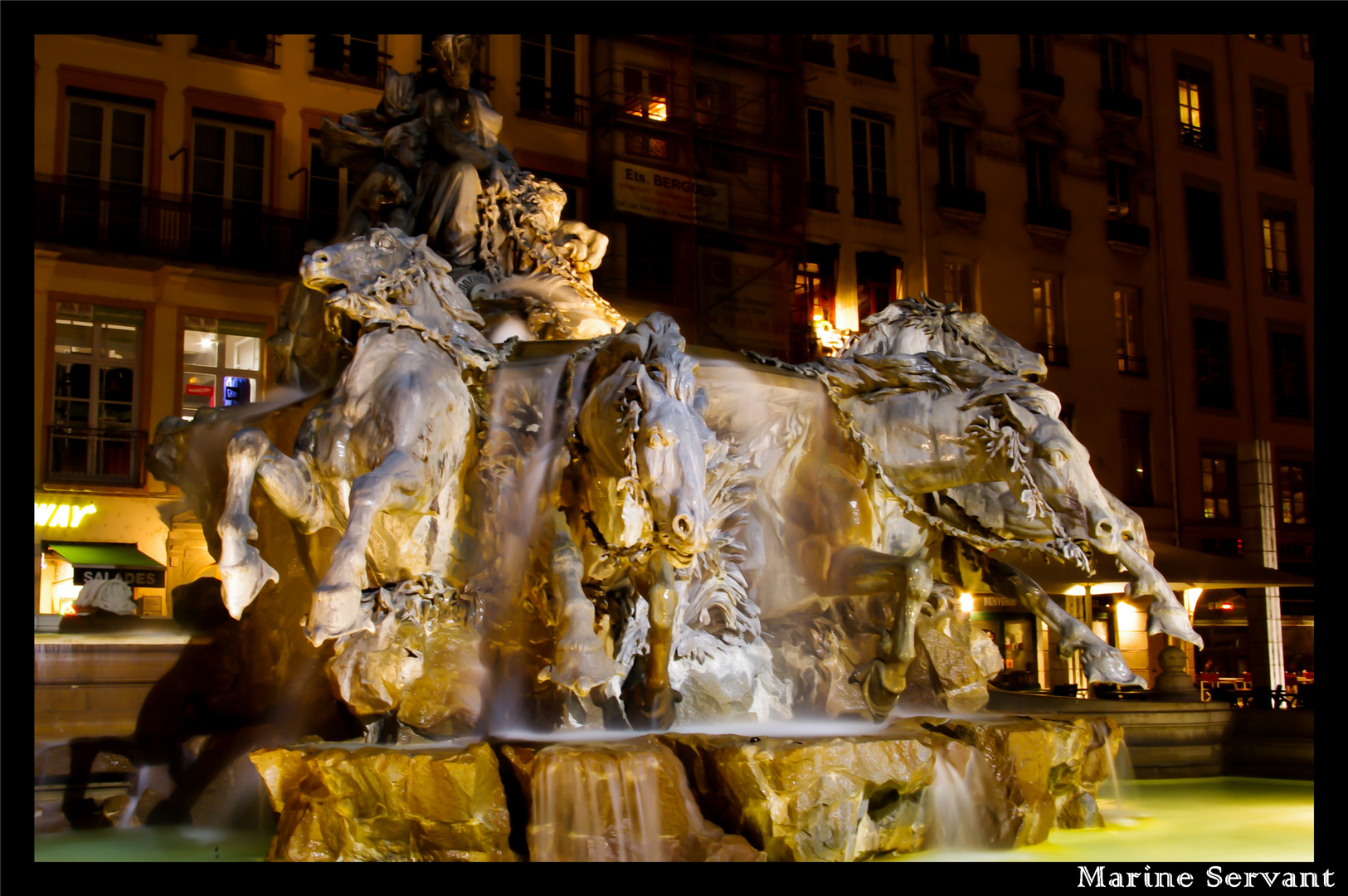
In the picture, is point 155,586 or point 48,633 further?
point 155,586

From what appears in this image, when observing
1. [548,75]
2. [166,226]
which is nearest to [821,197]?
[548,75]

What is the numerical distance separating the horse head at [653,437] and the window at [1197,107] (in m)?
20.3

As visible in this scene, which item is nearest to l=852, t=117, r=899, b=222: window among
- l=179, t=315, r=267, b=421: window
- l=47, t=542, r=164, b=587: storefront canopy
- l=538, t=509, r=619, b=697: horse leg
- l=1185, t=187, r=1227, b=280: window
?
l=1185, t=187, r=1227, b=280: window

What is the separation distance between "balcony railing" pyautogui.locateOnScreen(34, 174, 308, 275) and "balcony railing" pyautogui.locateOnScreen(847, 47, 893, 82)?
9800 millimetres

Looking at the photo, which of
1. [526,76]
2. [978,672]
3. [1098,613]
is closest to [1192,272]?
[1098,613]

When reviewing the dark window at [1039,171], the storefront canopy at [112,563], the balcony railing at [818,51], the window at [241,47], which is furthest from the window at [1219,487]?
the storefront canopy at [112,563]

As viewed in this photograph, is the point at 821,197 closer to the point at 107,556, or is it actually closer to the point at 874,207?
the point at 874,207

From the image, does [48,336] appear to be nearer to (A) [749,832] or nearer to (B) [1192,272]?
(A) [749,832]

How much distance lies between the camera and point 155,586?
1598cm

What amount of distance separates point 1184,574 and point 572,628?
9.91 metres

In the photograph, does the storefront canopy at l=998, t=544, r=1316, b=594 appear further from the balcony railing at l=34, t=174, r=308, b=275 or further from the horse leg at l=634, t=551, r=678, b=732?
the balcony railing at l=34, t=174, r=308, b=275

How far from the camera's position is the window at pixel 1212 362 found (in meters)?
23.4

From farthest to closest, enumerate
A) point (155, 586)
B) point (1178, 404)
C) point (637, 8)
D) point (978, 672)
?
point (1178, 404)
point (155, 586)
point (978, 672)
point (637, 8)

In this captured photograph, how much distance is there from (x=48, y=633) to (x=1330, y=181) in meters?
7.88
